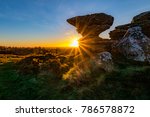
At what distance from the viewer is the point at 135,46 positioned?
85.3ft

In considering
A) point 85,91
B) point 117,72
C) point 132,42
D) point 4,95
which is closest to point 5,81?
point 4,95

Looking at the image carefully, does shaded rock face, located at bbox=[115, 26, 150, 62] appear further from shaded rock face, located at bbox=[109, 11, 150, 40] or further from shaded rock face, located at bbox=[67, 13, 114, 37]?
shaded rock face, located at bbox=[67, 13, 114, 37]

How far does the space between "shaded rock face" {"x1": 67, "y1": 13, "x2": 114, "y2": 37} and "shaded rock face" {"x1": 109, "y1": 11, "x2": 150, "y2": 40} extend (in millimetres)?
1421

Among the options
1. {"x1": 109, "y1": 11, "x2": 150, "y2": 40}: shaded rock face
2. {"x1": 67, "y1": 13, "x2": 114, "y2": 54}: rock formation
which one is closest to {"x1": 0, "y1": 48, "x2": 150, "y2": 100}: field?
{"x1": 109, "y1": 11, "x2": 150, "y2": 40}: shaded rock face

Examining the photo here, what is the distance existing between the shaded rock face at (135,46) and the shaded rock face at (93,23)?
234 inches

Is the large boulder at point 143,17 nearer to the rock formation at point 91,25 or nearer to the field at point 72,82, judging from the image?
the rock formation at point 91,25

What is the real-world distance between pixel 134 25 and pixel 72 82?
13693 mm

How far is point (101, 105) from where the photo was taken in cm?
1520

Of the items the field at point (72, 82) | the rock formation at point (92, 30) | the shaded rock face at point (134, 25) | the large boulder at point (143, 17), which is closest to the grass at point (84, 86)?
the field at point (72, 82)

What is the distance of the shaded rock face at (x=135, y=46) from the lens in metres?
25.4

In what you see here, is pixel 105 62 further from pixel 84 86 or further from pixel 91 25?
pixel 91 25

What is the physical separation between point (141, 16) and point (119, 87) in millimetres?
18025

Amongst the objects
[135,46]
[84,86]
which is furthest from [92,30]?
[84,86]

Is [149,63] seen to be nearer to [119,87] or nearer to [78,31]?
[119,87]
